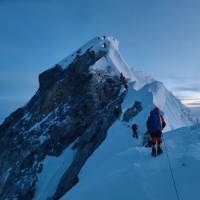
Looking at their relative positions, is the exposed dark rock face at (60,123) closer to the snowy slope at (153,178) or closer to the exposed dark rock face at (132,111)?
the exposed dark rock face at (132,111)

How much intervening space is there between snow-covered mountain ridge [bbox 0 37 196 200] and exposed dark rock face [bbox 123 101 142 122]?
180 millimetres

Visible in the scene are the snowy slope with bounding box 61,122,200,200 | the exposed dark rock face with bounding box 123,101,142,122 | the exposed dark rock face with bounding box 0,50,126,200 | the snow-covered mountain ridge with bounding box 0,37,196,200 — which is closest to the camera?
the snowy slope with bounding box 61,122,200,200

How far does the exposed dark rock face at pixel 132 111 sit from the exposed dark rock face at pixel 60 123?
119 centimetres

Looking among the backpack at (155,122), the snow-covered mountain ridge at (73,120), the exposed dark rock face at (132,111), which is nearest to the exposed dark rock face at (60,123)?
the snow-covered mountain ridge at (73,120)

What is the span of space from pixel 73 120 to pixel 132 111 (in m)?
8.61

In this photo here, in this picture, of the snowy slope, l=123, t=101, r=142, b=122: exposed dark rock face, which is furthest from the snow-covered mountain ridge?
the snowy slope

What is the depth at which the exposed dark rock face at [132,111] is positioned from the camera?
16297mm

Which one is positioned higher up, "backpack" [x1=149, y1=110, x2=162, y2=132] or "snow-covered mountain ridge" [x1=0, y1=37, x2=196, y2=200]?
"snow-covered mountain ridge" [x1=0, y1=37, x2=196, y2=200]

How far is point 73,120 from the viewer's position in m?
22.9

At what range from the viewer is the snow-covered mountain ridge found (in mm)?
16938

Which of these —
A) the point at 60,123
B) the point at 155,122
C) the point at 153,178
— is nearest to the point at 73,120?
the point at 60,123

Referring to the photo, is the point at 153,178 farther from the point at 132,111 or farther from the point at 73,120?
the point at 73,120

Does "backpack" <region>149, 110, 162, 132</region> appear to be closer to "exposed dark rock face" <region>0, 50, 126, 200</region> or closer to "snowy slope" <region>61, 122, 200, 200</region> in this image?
"snowy slope" <region>61, 122, 200, 200</region>

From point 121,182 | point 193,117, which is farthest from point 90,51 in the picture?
point 121,182
